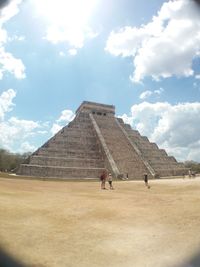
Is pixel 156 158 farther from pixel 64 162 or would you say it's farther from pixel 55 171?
pixel 55 171

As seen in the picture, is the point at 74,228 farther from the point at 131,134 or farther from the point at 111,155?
the point at 131,134

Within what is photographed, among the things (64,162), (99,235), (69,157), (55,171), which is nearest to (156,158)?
(69,157)

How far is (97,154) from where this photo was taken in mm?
38688

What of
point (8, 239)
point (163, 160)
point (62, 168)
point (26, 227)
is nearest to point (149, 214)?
point (26, 227)

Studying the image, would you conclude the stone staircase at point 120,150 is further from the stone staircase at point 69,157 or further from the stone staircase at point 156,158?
the stone staircase at point 69,157

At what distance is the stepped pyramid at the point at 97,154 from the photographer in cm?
3228

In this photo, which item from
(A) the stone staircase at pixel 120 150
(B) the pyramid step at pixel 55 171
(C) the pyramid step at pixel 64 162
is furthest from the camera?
(A) the stone staircase at pixel 120 150

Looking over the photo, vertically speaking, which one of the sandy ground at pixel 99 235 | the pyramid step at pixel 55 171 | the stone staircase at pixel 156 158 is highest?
the stone staircase at pixel 156 158

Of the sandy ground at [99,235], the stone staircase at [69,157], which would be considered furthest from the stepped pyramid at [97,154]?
the sandy ground at [99,235]

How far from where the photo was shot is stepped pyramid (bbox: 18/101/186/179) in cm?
3228

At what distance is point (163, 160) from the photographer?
40156 millimetres

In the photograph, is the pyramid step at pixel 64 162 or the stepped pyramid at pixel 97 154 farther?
the stepped pyramid at pixel 97 154

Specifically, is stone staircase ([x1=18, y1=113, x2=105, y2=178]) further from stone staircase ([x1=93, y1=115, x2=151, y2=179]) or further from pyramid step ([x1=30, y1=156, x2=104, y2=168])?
stone staircase ([x1=93, y1=115, x2=151, y2=179])

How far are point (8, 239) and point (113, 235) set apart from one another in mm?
1714
